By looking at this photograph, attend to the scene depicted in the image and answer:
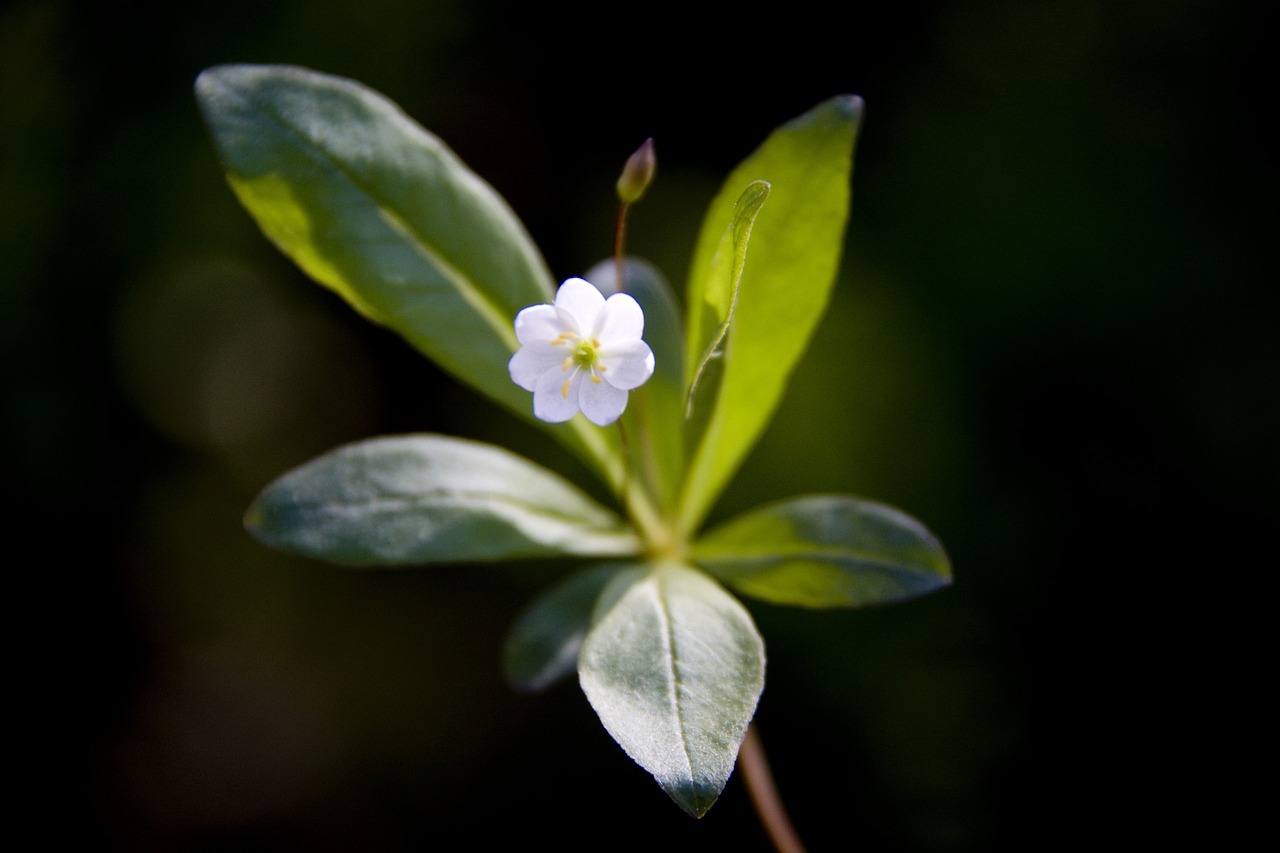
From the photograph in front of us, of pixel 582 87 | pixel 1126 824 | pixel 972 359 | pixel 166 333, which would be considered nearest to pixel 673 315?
pixel 972 359

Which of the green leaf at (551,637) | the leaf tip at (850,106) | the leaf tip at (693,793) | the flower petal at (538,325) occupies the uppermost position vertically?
the leaf tip at (850,106)

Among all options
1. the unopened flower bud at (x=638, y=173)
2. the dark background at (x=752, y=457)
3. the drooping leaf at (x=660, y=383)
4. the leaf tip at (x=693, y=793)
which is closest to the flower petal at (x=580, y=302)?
the unopened flower bud at (x=638, y=173)

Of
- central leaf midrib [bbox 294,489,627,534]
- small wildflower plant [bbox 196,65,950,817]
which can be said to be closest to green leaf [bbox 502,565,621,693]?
small wildflower plant [bbox 196,65,950,817]

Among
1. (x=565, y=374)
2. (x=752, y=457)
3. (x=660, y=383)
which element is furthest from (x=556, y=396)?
(x=752, y=457)

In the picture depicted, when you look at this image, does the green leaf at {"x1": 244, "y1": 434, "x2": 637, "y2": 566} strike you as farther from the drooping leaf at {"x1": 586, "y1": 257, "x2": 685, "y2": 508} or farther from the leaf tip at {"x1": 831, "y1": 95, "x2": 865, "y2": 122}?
the leaf tip at {"x1": 831, "y1": 95, "x2": 865, "y2": 122}

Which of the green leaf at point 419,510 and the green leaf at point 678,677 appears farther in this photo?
the green leaf at point 419,510

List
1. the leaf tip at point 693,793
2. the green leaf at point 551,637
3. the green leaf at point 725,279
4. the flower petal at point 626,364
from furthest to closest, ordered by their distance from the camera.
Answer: the green leaf at point 551,637
the flower petal at point 626,364
the green leaf at point 725,279
the leaf tip at point 693,793

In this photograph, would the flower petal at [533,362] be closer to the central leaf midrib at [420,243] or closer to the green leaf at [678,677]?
the central leaf midrib at [420,243]
